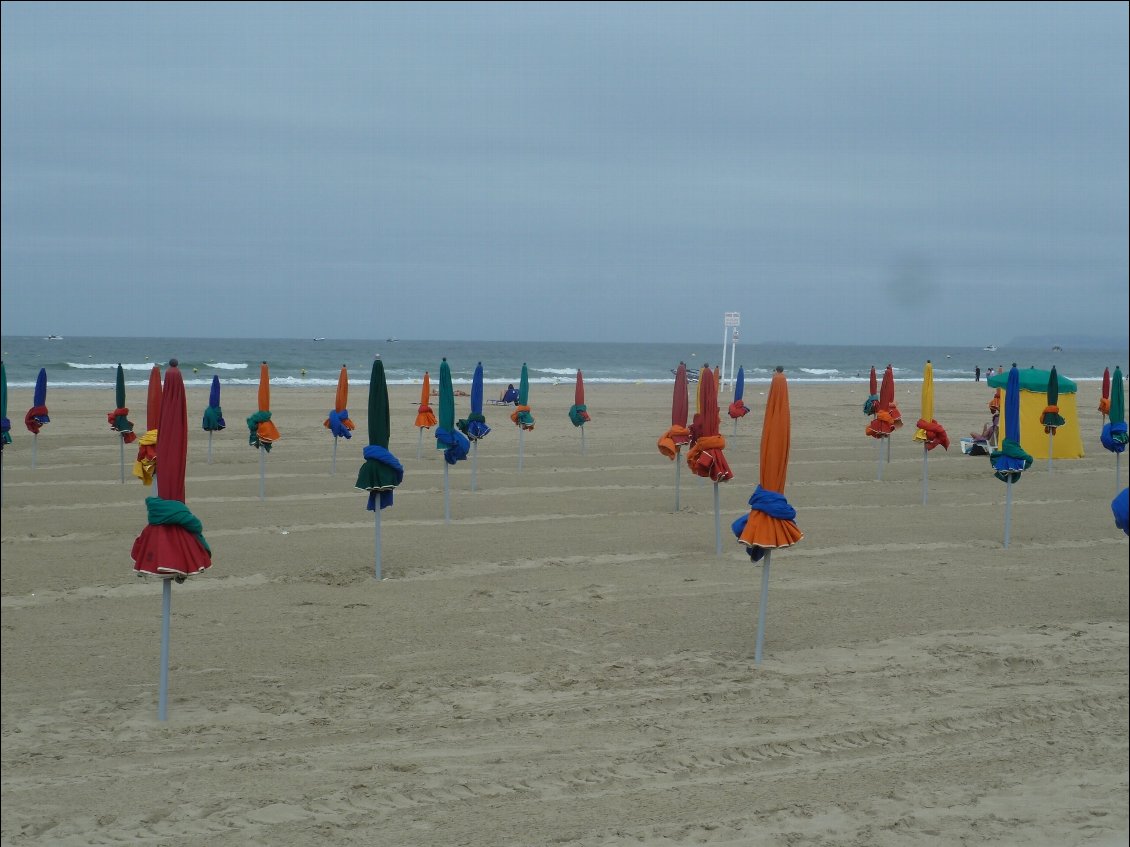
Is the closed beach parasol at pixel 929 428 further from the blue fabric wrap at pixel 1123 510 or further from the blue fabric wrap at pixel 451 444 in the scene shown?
the blue fabric wrap at pixel 1123 510

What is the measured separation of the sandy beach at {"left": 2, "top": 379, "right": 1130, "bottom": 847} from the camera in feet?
16.8

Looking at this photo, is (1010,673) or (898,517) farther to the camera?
(898,517)

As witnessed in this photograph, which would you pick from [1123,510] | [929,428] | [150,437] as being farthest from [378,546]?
[929,428]

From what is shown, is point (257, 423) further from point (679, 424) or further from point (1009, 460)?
point (1009, 460)

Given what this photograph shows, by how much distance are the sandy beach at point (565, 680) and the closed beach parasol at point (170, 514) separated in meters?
1.02

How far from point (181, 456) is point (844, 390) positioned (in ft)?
145

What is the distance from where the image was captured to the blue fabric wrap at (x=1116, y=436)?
1429 centimetres

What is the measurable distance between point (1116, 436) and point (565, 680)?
11.0 meters

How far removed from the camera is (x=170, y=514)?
6.05 metres

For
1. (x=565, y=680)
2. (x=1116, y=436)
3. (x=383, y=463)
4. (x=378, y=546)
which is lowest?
(x=565, y=680)

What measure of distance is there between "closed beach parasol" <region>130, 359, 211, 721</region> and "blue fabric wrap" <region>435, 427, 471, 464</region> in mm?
5601

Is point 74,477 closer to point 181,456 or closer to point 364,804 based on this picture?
point 181,456

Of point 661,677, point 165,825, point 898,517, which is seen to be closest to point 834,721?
point 661,677

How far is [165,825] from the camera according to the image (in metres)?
4.98
